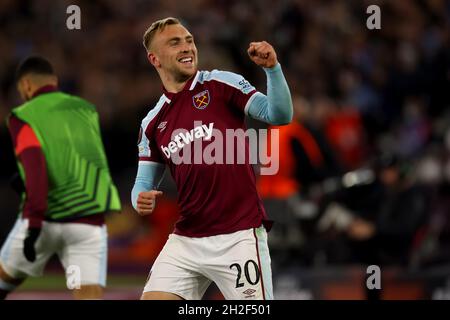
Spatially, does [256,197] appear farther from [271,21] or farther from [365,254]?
[271,21]

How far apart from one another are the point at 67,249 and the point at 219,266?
2037 mm

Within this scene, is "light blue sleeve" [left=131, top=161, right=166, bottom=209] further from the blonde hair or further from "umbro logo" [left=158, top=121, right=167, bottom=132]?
the blonde hair

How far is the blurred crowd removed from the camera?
10.8 metres

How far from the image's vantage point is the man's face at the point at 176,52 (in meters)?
6.27

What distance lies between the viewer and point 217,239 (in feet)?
20.1

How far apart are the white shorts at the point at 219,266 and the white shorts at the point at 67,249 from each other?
5.04 ft

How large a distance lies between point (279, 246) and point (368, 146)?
193cm

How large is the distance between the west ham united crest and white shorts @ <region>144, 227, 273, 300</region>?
29.9 inches

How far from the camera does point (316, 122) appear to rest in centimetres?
1225

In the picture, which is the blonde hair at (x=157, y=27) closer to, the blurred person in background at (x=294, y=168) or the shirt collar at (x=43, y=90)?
the shirt collar at (x=43, y=90)

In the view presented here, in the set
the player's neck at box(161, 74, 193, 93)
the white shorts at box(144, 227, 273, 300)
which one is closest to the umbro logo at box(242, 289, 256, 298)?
the white shorts at box(144, 227, 273, 300)

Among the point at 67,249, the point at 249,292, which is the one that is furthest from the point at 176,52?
the point at 67,249

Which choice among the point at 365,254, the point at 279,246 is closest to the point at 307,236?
the point at 279,246

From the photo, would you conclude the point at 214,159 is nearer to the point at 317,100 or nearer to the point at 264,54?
the point at 264,54
